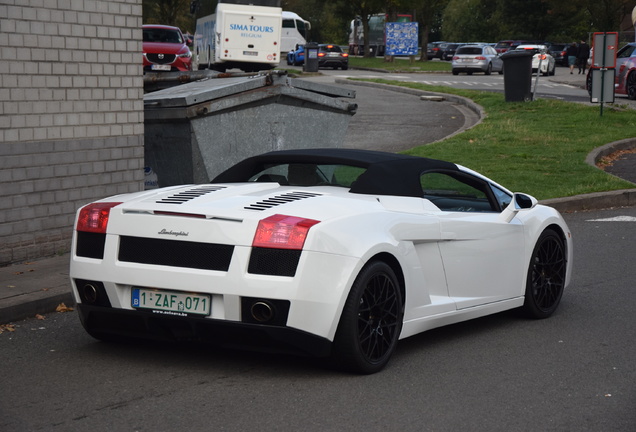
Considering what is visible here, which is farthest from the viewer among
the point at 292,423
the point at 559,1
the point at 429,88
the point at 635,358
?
the point at 559,1

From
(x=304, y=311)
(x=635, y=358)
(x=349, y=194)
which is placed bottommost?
(x=635, y=358)

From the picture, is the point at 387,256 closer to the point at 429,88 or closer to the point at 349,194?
the point at 349,194

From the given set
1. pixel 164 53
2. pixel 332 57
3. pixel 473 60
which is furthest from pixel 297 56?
pixel 164 53

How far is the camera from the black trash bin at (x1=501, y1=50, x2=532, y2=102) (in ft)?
85.1

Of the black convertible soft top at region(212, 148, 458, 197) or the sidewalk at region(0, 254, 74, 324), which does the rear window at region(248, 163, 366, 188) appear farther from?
the sidewalk at region(0, 254, 74, 324)

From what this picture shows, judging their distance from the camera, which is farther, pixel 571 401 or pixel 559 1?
pixel 559 1

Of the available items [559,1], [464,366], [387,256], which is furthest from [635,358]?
[559,1]

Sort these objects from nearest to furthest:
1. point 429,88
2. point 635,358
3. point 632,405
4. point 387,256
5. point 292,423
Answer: point 292,423, point 632,405, point 387,256, point 635,358, point 429,88

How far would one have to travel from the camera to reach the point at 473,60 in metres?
55.8

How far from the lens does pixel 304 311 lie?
5559mm

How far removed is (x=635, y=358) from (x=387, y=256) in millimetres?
1741

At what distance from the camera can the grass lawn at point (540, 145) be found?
1545cm

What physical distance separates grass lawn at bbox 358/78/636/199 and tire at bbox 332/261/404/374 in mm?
8284

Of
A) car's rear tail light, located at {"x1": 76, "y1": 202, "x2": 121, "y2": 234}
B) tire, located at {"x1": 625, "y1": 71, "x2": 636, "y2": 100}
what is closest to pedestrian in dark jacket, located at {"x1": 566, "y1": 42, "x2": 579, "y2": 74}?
Result: tire, located at {"x1": 625, "y1": 71, "x2": 636, "y2": 100}
